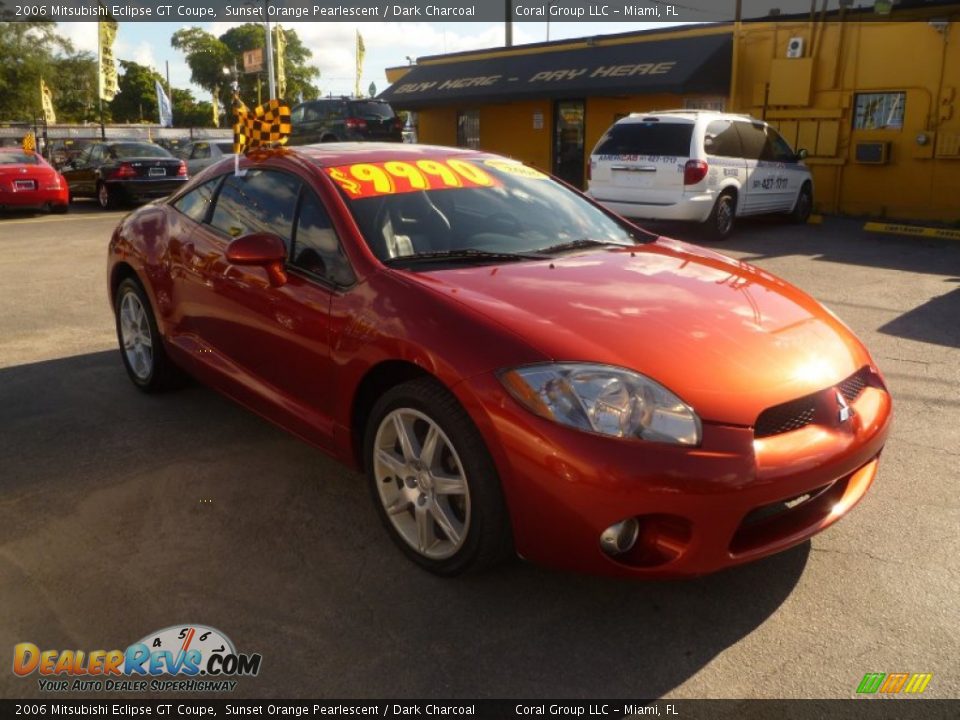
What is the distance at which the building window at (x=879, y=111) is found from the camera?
1462 cm

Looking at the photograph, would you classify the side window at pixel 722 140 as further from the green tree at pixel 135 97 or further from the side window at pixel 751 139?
the green tree at pixel 135 97

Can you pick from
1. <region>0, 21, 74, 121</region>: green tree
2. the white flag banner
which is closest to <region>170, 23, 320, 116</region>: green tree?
<region>0, 21, 74, 121</region>: green tree

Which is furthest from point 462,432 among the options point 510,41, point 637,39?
point 510,41

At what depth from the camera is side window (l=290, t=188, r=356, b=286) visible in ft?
11.0

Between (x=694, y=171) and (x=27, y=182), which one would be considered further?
(x=27, y=182)

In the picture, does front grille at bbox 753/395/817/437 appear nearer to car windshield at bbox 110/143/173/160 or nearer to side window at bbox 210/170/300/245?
side window at bbox 210/170/300/245

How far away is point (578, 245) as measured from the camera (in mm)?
3779

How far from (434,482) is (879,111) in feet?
48.3

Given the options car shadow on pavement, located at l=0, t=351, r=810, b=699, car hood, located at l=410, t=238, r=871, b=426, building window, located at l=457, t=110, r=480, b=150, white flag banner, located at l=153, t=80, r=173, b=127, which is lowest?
car shadow on pavement, located at l=0, t=351, r=810, b=699

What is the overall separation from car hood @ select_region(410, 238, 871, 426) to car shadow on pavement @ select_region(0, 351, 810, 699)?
0.74 m

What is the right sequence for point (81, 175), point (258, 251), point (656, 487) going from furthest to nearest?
point (81, 175) → point (258, 251) → point (656, 487)

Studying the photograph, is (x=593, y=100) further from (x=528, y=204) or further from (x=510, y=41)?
(x=528, y=204)

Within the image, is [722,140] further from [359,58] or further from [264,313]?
[359,58]

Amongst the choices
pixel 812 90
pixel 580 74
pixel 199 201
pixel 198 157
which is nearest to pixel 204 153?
pixel 198 157
